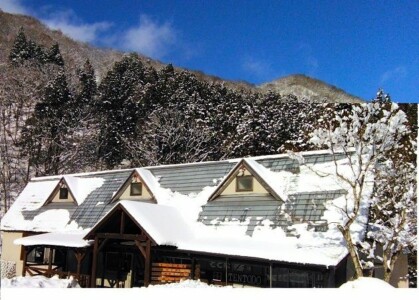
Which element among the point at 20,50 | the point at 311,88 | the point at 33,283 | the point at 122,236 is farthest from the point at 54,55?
the point at 122,236

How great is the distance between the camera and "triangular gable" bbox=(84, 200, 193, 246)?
6.18m

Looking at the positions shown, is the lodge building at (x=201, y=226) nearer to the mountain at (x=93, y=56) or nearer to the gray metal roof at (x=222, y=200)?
the gray metal roof at (x=222, y=200)

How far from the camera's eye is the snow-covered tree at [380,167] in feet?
15.2

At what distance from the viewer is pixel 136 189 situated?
8461mm

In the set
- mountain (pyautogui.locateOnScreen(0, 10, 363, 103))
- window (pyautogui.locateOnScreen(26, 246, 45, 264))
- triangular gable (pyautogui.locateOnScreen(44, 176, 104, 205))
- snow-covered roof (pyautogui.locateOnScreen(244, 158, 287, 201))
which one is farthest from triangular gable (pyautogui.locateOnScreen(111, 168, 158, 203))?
mountain (pyautogui.locateOnScreen(0, 10, 363, 103))

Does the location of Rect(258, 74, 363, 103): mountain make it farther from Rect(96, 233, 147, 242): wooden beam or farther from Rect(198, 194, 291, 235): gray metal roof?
Rect(96, 233, 147, 242): wooden beam

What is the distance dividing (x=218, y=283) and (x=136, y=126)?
8.24 feet

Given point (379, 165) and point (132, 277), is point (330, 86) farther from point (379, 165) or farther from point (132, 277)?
point (132, 277)

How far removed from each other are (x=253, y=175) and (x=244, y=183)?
21 centimetres

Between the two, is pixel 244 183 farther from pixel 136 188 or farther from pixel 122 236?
pixel 136 188

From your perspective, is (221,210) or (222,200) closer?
(221,210)

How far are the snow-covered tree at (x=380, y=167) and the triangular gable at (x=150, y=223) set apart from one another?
2.40 meters

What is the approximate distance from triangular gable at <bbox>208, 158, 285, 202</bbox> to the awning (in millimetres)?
2155

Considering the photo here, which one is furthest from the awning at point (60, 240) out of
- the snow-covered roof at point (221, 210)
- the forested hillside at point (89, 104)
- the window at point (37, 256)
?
the window at point (37, 256)
